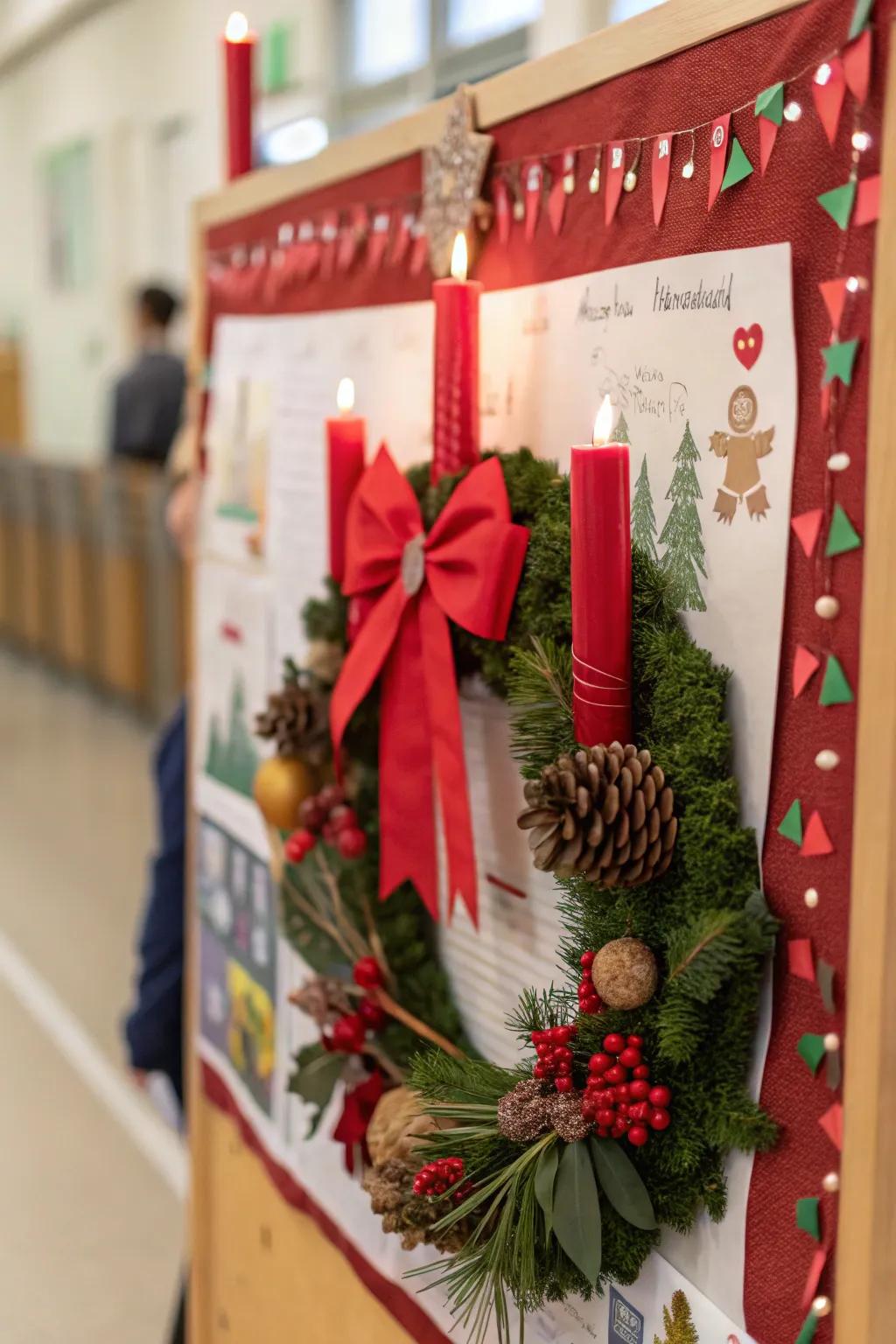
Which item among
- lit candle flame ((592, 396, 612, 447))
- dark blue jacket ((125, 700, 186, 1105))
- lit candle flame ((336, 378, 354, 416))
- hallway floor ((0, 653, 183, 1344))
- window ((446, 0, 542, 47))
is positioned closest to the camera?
lit candle flame ((592, 396, 612, 447))

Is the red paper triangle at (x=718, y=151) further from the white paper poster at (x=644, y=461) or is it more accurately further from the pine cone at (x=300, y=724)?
the pine cone at (x=300, y=724)

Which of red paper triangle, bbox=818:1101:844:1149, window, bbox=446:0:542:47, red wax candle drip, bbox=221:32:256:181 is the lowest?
red paper triangle, bbox=818:1101:844:1149

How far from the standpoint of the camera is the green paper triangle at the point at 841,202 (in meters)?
0.50

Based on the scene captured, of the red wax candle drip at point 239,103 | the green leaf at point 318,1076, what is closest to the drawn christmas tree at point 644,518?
the green leaf at point 318,1076

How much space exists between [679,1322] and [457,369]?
480 mm

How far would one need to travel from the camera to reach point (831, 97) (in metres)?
0.51

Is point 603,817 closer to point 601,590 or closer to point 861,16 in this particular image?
point 601,590

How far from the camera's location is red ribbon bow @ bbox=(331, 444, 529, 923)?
70cm

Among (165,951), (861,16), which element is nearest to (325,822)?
(861,16)

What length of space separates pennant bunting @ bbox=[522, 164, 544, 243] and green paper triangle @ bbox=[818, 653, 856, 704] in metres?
0.32

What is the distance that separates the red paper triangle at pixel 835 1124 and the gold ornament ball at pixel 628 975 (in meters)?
0.09

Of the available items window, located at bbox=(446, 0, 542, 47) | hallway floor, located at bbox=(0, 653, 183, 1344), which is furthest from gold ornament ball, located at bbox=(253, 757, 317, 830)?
window, located at bbox=(446, 0, 542, 47)

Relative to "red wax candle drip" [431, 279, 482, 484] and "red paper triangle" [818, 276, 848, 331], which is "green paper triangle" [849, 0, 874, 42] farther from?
"red wax candle drip" [431, 279, 482, 484]

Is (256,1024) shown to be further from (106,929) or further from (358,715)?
(106,929)
